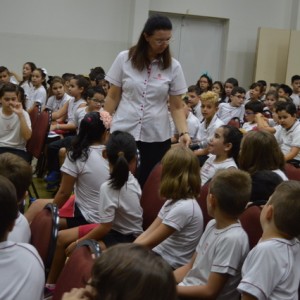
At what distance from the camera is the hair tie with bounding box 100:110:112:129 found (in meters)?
2.92

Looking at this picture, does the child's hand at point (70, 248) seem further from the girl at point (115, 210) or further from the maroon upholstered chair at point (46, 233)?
the maroon upholstered chair at point (46, 233)

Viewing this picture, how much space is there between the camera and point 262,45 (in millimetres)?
10961

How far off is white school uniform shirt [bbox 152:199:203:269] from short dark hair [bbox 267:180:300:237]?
619mm

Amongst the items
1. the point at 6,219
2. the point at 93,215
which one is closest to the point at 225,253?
the point at 6,219

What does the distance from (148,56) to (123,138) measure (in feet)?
2.04

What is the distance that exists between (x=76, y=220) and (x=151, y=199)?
18.8 inches

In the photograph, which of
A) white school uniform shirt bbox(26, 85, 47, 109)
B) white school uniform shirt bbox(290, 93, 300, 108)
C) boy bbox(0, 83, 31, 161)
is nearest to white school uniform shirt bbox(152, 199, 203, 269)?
boy bbox(0, 83, 31, 161)

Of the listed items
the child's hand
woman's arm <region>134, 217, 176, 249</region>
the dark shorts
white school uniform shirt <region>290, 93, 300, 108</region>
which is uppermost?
white school uniform shirt <region>290, 93, 300, 108</region>

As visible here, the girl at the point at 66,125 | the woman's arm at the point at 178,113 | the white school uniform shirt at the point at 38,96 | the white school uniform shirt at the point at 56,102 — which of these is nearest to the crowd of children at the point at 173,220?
the woman's arm at the point at 178,113

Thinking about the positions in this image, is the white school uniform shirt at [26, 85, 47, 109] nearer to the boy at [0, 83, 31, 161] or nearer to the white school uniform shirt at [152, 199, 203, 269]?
the boy at [0, 83, 31, 161]

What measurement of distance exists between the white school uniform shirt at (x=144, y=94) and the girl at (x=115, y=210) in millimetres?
356

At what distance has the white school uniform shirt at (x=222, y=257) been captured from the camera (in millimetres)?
1912

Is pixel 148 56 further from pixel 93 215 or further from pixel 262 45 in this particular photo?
pixel 262 45

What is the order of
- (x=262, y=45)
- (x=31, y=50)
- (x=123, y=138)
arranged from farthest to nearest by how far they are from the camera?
(x=262, y=45)
(x=31, y=50)
(x=123, y=138)
